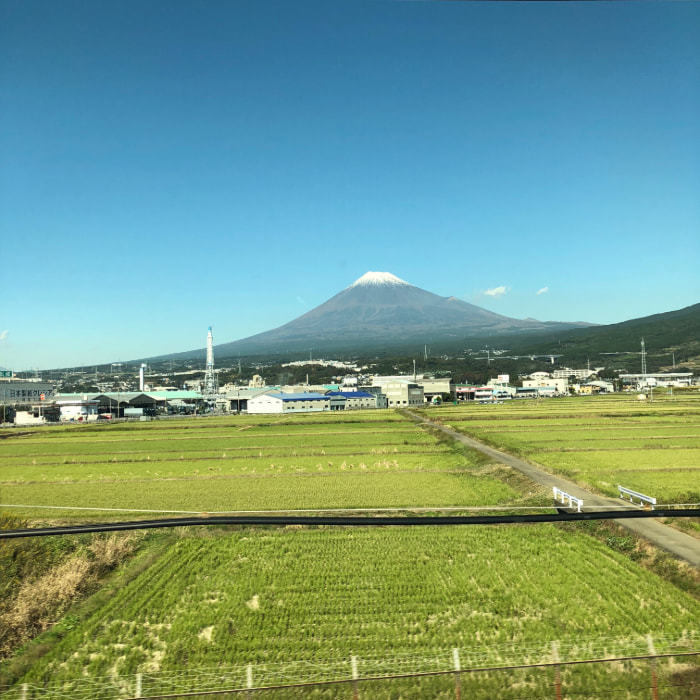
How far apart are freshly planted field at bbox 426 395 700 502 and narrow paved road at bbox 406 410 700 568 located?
17.7 inches

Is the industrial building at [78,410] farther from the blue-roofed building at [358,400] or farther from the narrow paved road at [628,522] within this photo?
the narrow paved road at [628,522]

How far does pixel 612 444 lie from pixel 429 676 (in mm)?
18478

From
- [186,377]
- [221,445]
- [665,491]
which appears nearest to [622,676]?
[665,491]

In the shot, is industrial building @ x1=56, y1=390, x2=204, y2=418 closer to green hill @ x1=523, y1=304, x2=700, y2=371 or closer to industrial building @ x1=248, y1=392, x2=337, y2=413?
industrial building @ x1=248, y1=392, x2=337, y2=413

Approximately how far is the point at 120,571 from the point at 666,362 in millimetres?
112550

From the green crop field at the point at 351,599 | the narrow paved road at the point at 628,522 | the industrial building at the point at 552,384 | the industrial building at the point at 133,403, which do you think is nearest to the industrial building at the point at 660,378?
the industrial building at the point at 552,384

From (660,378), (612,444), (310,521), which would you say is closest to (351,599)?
(310,521)

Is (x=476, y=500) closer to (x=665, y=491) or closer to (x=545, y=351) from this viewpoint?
(x=665, y=491)

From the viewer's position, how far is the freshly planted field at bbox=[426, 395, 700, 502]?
13.0 metres

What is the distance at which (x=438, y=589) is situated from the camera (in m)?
6.66

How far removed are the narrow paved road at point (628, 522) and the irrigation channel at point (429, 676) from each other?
2702mm

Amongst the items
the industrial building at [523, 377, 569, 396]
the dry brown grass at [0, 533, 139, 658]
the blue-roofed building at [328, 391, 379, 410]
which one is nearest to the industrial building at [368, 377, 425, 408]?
the blue-roofed building at [328, 391, 379, 410]

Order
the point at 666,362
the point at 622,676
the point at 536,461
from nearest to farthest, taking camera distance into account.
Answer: the point at 622,676 → the point at 536,461 → the point at 666,362

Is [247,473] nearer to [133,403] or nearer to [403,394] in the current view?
[133,403]
